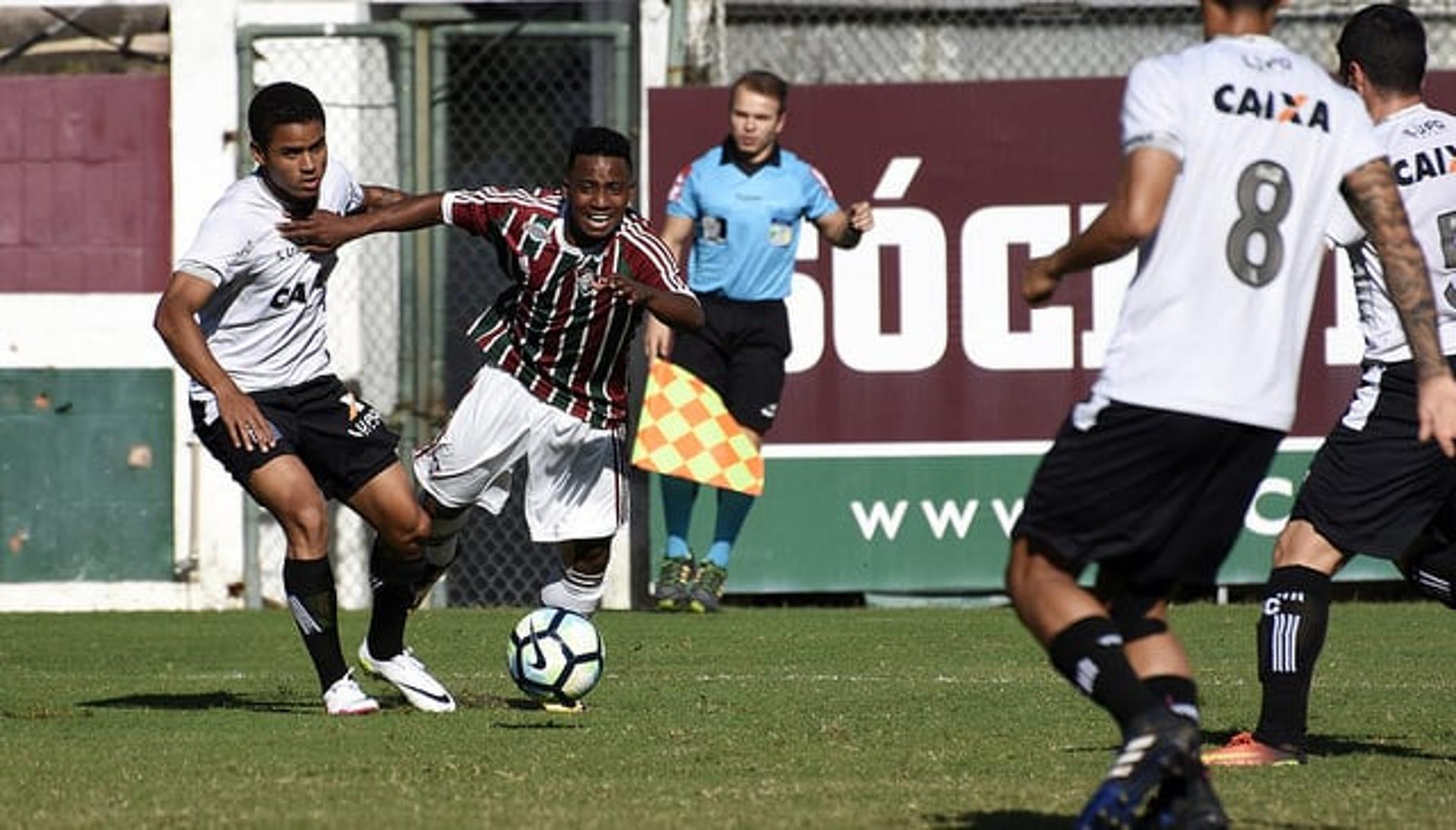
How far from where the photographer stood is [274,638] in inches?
500

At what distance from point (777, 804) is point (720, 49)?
8.81 metres

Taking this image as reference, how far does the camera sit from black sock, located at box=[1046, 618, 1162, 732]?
232 inches

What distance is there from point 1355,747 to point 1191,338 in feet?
9.77

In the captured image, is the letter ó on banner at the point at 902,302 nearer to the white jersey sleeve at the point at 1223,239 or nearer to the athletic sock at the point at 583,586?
the athletic sock at the point at 583,586

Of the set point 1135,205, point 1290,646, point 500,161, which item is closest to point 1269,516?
point 500,161

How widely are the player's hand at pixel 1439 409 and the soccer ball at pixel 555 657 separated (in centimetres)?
368

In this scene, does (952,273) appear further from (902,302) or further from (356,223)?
(356,223)

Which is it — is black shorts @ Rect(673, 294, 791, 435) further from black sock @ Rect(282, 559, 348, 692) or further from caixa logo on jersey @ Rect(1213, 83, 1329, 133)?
caixa logo on jersey @ Rect(1213, 83, 1329, 133)

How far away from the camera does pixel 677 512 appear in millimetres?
13883

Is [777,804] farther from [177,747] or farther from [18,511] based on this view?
[18,511]

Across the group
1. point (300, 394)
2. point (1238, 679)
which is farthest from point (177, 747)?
point (1238, 679)

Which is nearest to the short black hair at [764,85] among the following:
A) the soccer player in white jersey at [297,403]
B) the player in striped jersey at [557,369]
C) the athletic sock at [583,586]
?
the player in striped jersey at [557,369]

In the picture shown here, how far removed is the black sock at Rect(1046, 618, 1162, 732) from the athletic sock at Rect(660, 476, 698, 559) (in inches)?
306

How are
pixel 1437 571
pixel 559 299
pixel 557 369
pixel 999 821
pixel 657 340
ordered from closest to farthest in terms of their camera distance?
1. pixel 999 821
2. pixel 1437 571
3. pixel 559 299
4. pixel 557 369
5. pixel 657 340
